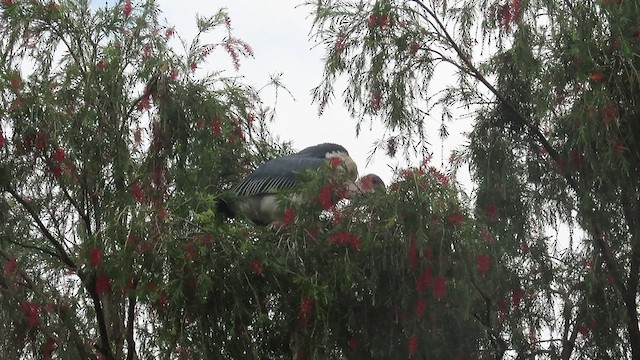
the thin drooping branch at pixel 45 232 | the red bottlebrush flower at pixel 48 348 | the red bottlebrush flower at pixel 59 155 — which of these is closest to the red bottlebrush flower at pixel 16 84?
the red bottlebrush flower at pixel 59 155

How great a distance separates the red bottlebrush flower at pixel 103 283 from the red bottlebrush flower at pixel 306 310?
3.24ft

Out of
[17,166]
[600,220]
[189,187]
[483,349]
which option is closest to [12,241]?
[17,166]

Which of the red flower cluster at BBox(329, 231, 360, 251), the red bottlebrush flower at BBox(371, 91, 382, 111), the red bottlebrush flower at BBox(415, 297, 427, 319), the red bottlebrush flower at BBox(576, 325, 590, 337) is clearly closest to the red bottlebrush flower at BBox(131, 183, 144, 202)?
the red flower cluster at BBox(329, 231, 360, 251)

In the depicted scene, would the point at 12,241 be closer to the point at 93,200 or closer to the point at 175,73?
the point at 93,200

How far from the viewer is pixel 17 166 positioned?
648cm

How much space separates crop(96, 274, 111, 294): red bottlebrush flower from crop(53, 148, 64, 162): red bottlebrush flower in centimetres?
87

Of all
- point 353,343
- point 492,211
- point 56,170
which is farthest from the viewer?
point 492,211

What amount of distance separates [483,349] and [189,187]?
1.97 m

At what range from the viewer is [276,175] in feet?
21.4

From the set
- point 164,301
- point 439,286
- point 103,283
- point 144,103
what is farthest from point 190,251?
point 144,103

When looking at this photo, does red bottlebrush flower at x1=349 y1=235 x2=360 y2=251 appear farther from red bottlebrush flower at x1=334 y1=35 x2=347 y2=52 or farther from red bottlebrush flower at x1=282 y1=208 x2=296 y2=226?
red bottlebrush flower at x1=334 y1=35 x2=347 y2=52

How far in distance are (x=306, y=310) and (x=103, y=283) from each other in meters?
1.10

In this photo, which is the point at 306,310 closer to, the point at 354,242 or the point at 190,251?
the point at 354,242

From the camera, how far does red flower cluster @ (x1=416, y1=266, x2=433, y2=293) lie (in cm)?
557
